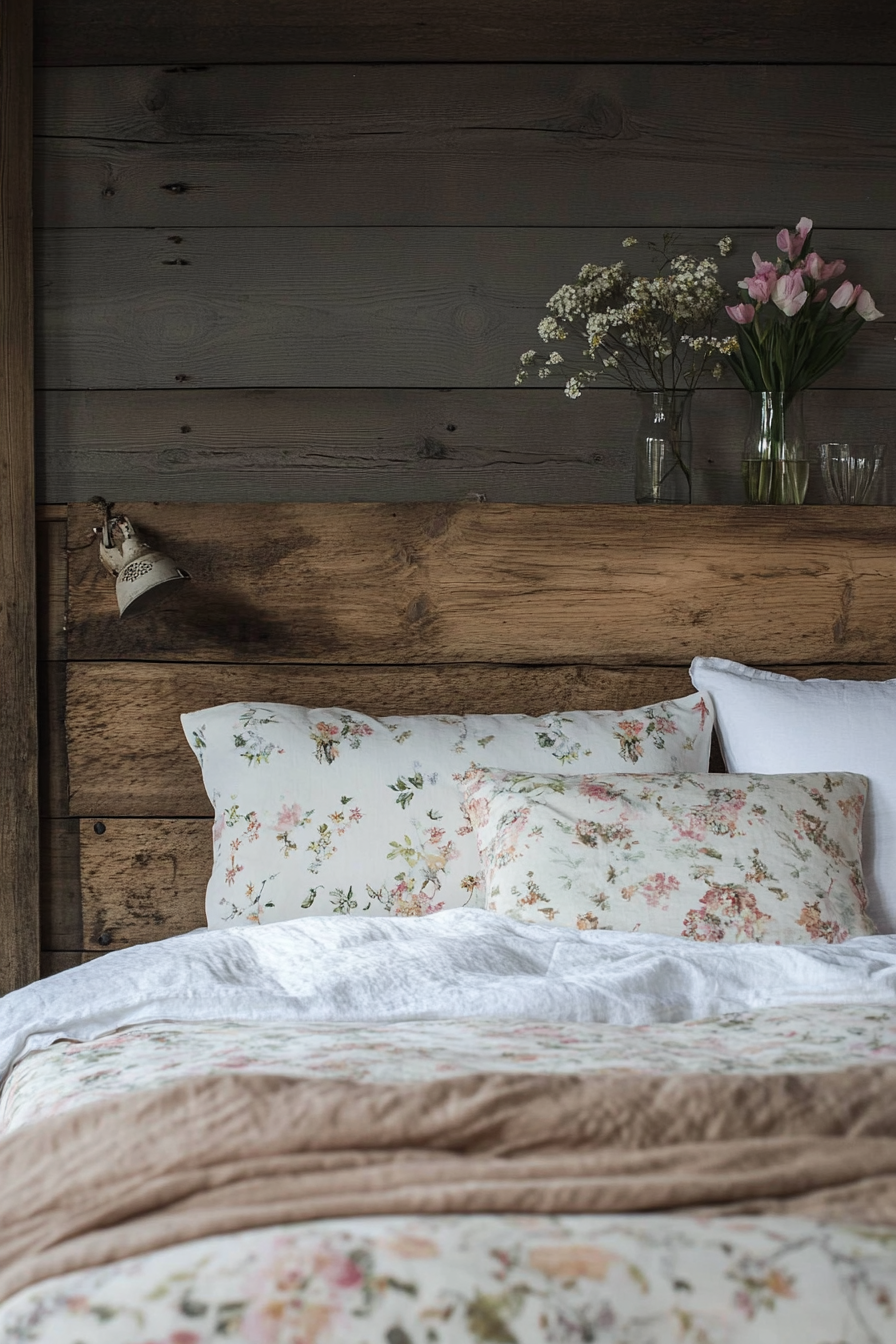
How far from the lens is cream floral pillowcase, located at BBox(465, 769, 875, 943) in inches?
63.8

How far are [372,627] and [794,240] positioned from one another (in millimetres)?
1012

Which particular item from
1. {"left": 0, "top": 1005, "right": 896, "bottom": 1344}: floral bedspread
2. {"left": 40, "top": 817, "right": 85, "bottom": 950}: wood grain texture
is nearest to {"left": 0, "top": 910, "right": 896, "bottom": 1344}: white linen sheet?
{"left": 0, "top": 1005, "right": 896, "bottom": 1344}: floral bedspread

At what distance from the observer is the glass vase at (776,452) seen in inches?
83.0

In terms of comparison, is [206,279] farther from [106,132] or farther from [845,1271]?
[845,1271]

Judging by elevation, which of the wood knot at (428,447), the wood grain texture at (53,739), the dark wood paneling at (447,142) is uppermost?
the dark wood paneling at (447,142)

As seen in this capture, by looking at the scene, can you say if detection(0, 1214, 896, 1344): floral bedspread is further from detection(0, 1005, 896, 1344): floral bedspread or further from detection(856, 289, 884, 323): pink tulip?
detection(856, 289, 884, 323): pink tulip

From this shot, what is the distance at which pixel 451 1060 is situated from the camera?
1083 mm

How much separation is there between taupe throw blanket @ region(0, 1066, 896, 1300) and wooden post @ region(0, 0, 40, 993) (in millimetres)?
1237

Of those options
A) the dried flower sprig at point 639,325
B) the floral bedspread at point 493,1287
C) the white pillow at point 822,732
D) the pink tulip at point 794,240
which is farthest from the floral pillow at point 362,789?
the floral bedspread at point 493,1287

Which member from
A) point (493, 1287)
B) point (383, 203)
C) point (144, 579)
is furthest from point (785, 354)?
point (493, 1287)

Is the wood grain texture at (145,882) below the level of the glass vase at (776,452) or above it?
below

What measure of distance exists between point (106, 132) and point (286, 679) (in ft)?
3.46

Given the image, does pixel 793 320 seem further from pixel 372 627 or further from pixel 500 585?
pixel 372 627

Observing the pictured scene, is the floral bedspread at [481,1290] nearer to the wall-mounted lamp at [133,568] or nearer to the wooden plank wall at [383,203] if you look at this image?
the wall-mounted lamp at [133,568]
